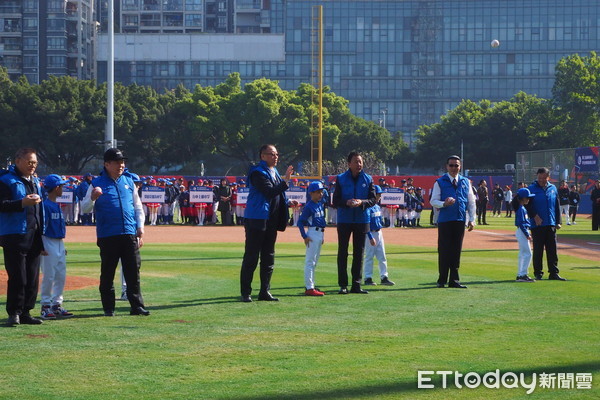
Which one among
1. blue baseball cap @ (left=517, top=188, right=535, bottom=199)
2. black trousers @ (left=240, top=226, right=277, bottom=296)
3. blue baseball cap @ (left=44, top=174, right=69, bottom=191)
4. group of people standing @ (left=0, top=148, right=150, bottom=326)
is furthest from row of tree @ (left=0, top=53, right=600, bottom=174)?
group of people standing @ (left=0, top=148, right=150, bottom=326)

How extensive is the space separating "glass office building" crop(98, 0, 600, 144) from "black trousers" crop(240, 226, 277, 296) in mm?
114465

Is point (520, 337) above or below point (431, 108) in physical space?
below

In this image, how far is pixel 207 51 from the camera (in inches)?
4936

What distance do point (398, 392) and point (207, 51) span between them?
397ft

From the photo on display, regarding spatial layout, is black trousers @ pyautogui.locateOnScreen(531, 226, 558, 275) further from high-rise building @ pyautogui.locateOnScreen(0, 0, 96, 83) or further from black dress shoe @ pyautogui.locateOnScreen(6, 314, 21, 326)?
high-rise building @ pyautogui.locateOnScreen(0, 0, 96, 83)

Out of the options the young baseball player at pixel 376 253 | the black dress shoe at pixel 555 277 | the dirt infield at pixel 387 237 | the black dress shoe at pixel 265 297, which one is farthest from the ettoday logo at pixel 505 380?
the dirt infield at pixel 387 237

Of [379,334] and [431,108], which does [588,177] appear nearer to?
[379,334]

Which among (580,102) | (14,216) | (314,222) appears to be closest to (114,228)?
(14,216)

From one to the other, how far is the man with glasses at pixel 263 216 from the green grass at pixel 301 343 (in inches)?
15.7

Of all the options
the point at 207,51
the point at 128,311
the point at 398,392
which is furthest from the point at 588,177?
the point at 207,51

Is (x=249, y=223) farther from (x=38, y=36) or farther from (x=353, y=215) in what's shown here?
(x=38, y=36)

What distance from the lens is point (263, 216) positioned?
12711 millimetres

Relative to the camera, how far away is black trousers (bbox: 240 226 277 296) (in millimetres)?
12742

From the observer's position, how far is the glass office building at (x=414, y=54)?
127562 millimetres
